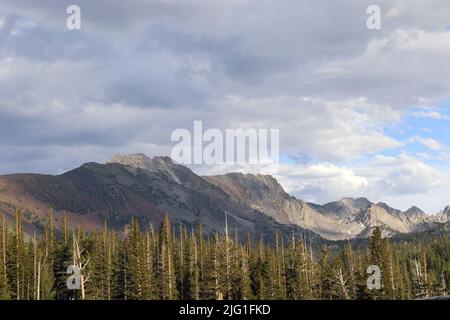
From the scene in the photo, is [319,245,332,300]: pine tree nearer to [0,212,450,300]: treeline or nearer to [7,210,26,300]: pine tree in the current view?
[0,212,450,300]: treeline

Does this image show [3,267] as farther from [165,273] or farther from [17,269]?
[165,273]

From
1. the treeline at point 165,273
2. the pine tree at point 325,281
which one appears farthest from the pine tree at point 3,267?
the pine tree at point 325,281

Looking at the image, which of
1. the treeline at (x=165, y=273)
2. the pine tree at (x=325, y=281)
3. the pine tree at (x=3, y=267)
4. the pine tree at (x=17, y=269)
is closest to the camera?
the pine tree at (x=3, y=267)

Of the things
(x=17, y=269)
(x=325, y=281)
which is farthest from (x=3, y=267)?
(x=325, y=281)

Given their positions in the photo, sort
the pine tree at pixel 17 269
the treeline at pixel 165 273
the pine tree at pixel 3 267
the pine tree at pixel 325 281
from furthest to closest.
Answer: the pine tree at pixel 325 281
the treeline at pixel 165 273
the pine tree at pixel 17 269
the pine tree at pixel 3 267

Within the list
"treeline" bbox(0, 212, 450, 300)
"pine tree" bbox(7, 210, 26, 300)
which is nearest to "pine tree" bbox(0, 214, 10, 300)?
"treeline" bbox(0, 212, 450, 300)

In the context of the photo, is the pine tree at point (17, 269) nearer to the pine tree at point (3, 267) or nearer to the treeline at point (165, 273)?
the treeline at point (165, 273)

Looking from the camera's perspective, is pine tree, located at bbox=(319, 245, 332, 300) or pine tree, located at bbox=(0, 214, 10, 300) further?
pine tree, located at bbox=(319, 245, 332, 300)

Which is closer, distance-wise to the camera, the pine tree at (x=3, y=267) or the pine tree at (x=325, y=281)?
the pine tree at (x=3, y=267)
